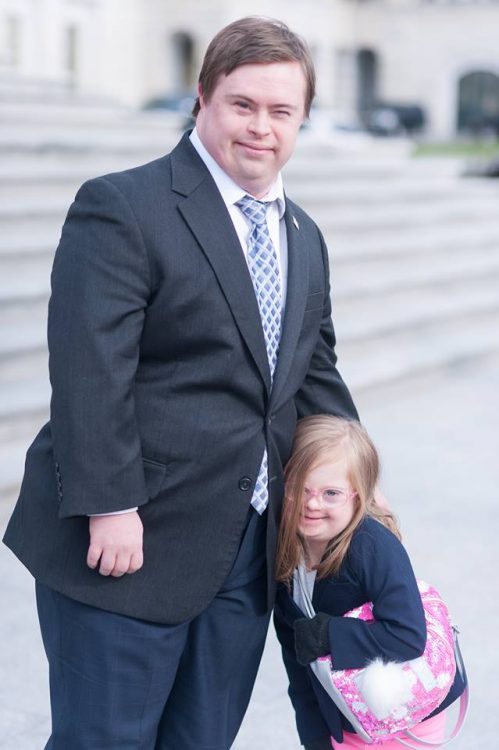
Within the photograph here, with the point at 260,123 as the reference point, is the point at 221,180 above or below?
below

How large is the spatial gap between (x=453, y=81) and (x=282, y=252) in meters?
44.4

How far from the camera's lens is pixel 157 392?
2.29 m

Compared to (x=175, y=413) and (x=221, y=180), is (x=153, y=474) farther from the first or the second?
(x=221, y=180)

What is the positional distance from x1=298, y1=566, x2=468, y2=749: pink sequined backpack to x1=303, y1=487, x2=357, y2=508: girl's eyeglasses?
167 millimetres

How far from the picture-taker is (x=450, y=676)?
8.21ft

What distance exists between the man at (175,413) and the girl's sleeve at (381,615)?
0.18 m

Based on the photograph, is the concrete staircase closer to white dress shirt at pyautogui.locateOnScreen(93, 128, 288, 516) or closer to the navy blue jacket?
the navy blue jacket

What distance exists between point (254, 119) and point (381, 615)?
1.00 metres

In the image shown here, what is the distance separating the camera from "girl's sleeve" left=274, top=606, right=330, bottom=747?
8.89ft

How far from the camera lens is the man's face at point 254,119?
2217 mm

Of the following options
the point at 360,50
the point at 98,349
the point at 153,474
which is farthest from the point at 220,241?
the point at 360,50

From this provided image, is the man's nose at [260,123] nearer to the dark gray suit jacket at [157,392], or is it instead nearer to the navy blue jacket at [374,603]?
the dark gray suit jacket at [157,392]

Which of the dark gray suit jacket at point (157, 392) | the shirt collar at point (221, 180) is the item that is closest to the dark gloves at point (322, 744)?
the dark gray suit jacket at point (157, 392)

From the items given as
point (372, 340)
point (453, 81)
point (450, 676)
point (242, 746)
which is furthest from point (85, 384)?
point (453, 81)
